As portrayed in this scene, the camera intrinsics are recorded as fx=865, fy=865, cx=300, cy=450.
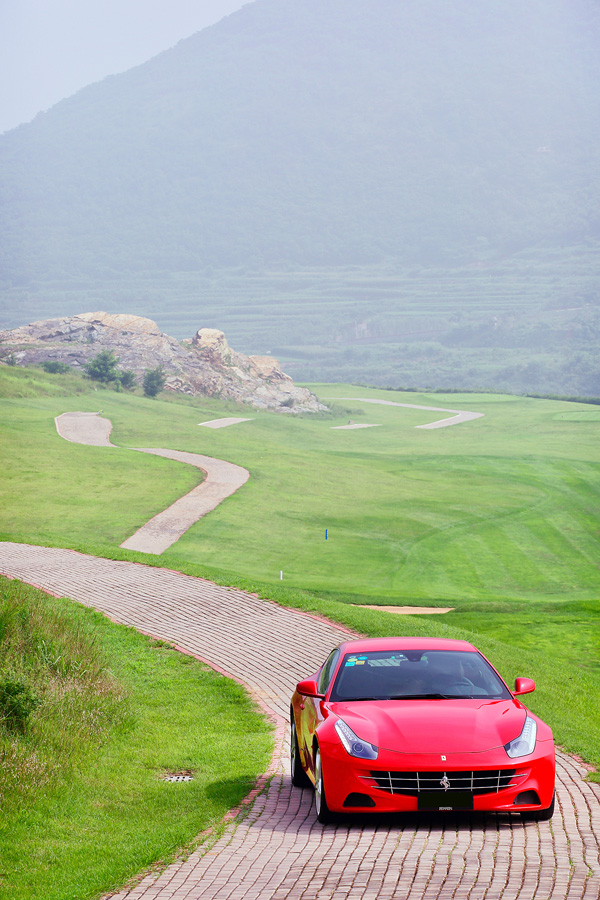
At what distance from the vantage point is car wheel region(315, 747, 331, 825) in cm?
697

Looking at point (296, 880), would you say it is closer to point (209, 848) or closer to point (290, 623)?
point (209, 848)

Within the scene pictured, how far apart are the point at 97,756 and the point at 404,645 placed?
353 cm

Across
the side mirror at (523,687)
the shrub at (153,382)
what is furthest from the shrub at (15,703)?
the shrub at (153,382)

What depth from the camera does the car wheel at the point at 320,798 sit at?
697 cm

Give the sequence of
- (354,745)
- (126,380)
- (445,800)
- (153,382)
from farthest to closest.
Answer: (126,380) → (153,382) → (354,745) → (445,800)

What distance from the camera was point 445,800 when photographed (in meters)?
6.62

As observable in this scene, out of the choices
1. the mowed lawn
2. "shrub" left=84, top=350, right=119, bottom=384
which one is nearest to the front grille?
the mowed lawn

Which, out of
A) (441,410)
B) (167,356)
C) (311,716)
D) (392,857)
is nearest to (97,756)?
(311,716)

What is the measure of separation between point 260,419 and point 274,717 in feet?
219

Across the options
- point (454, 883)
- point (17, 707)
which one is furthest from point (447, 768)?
point (17, 707)

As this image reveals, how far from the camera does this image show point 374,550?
35.0 meters

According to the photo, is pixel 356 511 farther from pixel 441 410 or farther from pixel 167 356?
pixel 441 410

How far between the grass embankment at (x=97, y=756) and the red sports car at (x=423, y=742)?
1292 mm

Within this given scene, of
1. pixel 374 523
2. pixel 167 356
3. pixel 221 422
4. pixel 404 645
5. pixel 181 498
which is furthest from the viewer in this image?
pixel 167 356
